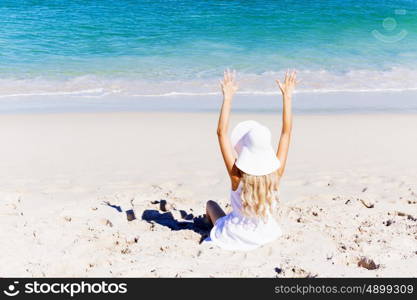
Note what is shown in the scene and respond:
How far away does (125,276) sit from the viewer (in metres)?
3.86

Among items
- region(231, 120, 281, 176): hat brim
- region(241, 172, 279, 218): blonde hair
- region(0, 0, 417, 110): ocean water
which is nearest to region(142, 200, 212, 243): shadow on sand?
region(241, 172, 279, 218): blonde hair

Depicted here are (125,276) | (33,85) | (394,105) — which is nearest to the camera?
(125,276)

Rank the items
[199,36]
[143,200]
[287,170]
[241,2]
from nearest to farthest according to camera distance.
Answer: [143,200]
[287,170]
[199,36]
[241,2]

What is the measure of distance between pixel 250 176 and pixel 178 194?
6.99 ft

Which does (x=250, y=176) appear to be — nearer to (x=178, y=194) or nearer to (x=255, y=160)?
(x=255, y=160)

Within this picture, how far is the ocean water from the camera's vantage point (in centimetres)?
1130

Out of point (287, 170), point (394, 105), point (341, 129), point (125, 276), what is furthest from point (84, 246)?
point (394, 105)

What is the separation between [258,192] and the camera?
3.86m

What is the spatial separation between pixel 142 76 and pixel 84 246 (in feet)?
26.7

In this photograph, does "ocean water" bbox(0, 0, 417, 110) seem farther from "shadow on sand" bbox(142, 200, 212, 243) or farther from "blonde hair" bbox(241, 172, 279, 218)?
"blonde hair" bbox(241, 172, 279, 218)

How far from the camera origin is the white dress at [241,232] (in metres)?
4.12

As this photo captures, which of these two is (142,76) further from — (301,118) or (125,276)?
(125,276)

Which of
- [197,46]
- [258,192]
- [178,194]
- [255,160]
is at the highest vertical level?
[197,46]

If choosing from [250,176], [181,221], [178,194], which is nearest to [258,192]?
[250,176]
